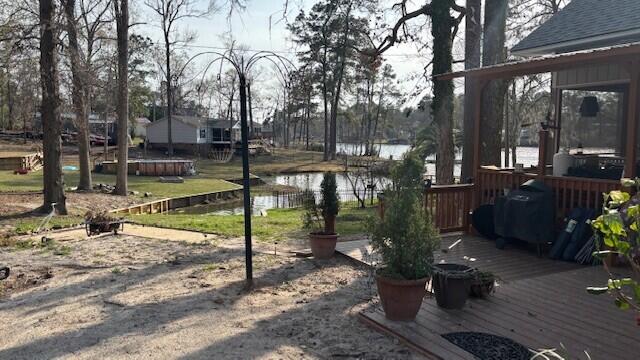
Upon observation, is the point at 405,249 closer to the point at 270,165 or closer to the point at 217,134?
the point at 270,165

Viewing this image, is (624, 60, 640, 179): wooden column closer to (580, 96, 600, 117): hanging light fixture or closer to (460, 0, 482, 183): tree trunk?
(580, 96, 600, 117): hanging light fixture

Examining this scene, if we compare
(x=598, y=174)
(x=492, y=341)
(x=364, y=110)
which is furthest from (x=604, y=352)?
(x=364, y=110)

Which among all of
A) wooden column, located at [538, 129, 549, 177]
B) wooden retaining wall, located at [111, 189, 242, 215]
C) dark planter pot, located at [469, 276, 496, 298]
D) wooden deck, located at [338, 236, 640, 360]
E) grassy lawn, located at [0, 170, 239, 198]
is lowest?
wooden retaining wall, located at [111, 189, 242, 215]

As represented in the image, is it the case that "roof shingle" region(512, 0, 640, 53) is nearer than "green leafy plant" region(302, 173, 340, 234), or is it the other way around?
"green leafy plant" region(302, 173, 340, 234)

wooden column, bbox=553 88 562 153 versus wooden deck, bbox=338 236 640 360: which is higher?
wooden column, bbox=553 88 562 153

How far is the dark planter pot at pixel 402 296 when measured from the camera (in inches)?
158

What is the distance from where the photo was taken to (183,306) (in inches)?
189

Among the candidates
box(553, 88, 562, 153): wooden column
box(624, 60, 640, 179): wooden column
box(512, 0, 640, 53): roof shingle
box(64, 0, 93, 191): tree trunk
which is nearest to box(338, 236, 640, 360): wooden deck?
box(624, 60, 640, 179): wooden column

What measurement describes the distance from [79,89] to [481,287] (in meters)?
11.9

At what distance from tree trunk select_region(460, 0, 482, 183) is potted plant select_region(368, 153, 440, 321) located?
23.6ft

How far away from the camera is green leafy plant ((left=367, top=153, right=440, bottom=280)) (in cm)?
403

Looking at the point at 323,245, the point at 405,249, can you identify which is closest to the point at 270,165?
the point at 323,245

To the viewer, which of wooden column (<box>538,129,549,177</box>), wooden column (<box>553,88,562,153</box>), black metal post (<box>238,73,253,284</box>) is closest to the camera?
black metal post (<box>238,73,253,284</box>)

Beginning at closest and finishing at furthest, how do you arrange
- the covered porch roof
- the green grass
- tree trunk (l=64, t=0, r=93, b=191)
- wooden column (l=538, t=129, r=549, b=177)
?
1. the covered porch roof
2. wooden column (l=538, t=129, r=549, b=177)
3. the green grass
4. tree trunk (l=64, t=0, r=93, b=191)
